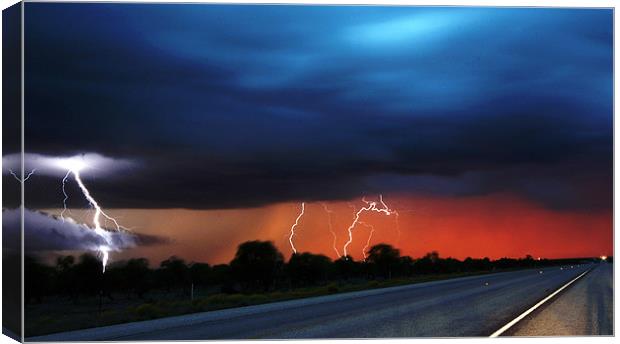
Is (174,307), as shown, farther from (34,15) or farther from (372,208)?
(34,15)

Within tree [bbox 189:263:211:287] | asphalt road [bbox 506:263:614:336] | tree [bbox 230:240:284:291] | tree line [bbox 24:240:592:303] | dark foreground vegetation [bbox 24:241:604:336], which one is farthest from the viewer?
tree [bbox 189:263:211:287]

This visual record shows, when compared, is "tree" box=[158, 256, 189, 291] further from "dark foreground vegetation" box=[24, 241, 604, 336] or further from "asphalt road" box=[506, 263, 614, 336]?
"asphalt road" box=[506, 263, 614, 336]

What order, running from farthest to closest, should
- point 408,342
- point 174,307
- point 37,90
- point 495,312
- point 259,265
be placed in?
→ point 259,265, point 174,307, point 495,312, point 37,90, point 408,342

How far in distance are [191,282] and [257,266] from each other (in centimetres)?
412

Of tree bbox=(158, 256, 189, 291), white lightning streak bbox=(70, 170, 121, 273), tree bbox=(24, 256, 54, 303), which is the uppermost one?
white lightning streak bbox=(70, 170, 121, 273)

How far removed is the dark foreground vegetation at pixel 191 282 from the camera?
2592cm

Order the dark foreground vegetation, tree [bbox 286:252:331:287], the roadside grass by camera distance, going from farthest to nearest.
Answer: tree [bbox 286:252:331:287] → the dark foreground vegetation → the roadside grass

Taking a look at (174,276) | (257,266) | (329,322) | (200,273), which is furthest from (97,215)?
(174,276)

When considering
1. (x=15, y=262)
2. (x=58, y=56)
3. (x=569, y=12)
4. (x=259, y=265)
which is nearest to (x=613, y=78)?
(x=569, y=12)

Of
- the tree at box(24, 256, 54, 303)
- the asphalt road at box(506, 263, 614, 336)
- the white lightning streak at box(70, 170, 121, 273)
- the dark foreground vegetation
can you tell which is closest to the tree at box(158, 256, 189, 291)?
the dark foreground vegetation

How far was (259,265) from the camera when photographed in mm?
45281

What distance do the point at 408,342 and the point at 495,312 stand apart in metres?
6.53

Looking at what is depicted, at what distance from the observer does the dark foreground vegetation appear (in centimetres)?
2592

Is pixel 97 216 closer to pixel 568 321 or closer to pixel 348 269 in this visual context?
pixel 568 321
